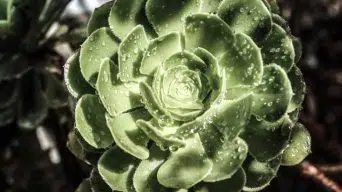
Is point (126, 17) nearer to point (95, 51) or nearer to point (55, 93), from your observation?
point (95, 51)

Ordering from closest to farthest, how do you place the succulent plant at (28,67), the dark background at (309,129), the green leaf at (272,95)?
the green leaf at (272,95), the succulent plant at (28,67), the dark background at (309,129)

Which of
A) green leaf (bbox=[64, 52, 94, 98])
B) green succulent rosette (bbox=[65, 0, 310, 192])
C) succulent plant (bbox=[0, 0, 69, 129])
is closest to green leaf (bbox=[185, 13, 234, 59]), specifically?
green succulent rosette (bbox=[65, 0, 310, 192])

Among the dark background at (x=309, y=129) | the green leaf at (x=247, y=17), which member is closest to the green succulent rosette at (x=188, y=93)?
the green leaf at (x=247, y=17)

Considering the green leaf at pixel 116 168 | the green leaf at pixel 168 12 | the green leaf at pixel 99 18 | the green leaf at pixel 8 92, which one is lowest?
the green leaf at pixel 8 92

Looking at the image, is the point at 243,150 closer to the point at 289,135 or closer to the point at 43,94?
the point at 289,135

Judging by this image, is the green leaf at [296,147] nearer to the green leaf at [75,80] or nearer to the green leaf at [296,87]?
the green leaf at [296,87]

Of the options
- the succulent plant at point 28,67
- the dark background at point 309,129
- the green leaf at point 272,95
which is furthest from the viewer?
the dark background at point 309,129

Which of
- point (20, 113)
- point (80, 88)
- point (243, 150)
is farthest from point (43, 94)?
point (243, 150)
